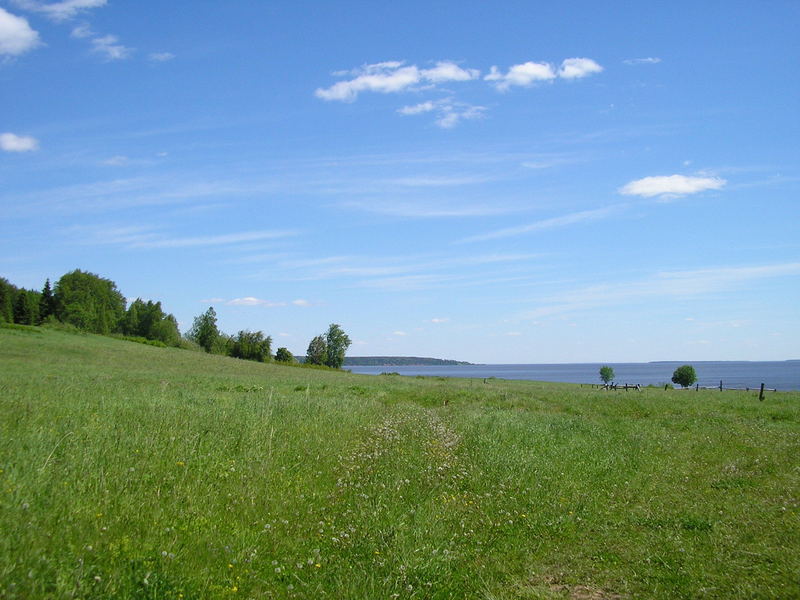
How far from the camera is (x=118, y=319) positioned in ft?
471

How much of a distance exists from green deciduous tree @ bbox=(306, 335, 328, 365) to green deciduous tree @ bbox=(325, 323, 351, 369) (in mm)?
1429

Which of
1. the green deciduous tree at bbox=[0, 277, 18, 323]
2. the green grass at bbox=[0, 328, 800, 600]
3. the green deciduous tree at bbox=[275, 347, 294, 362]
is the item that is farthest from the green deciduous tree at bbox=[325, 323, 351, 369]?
the green grass at bbox=[0, 328, 800, 600]

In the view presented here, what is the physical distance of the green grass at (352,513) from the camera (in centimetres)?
648

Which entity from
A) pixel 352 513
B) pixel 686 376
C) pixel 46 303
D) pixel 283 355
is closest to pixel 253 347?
pixel 283 355

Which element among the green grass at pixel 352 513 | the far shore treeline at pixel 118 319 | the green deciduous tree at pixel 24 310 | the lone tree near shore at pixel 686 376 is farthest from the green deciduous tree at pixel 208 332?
the green grass at pixel 352 513

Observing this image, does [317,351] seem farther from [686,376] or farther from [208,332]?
[686,376]

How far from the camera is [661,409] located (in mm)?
33094

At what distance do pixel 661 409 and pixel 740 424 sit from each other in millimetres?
7823

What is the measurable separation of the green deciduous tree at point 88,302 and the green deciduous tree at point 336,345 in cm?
5413

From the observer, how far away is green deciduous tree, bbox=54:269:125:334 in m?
119

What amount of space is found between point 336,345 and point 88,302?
2488 inches

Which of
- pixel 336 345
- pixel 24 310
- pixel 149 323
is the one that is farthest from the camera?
pixel 336 345

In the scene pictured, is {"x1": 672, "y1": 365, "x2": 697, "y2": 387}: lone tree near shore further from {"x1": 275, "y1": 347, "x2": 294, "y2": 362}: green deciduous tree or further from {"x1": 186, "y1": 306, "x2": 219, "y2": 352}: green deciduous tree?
{"x1": 186, "y1": 306, "x2": 219, "y2": 352}: green deciduous tree

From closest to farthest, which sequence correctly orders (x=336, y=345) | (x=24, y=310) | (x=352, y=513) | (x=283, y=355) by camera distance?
(x=352, y=513) → (x=24, y=310) → (x=283, y=355) → (x=336, y=345)
